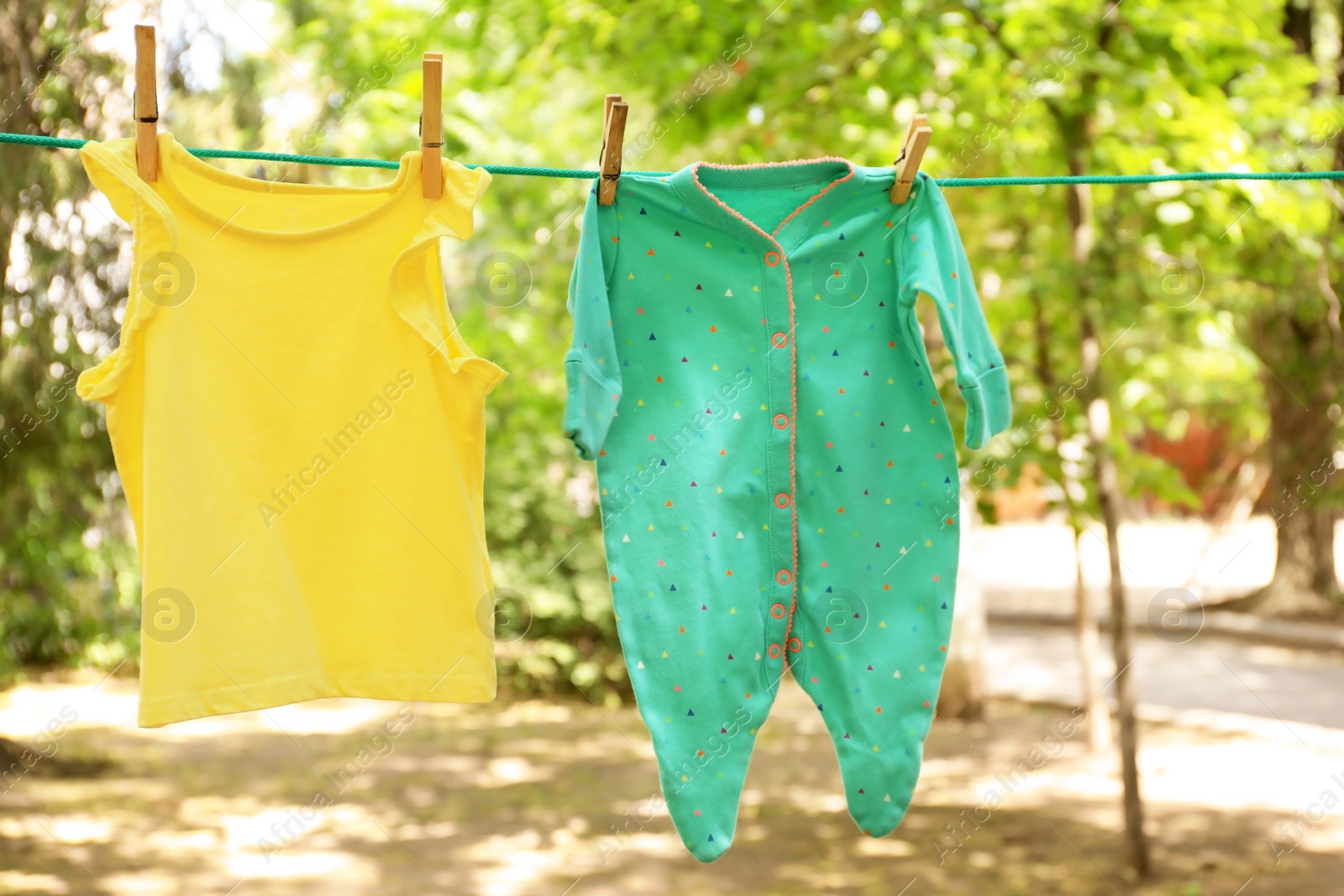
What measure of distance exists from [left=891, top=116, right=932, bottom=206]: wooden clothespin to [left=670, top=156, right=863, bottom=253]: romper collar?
0.08 meters

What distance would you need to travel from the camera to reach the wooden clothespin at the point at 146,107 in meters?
1.64

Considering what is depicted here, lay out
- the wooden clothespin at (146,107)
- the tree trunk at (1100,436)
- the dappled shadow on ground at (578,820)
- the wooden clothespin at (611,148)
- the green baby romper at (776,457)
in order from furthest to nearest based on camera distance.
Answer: the dappled shadow on ground at (578,820), the tree trunk at (1100,436), the green baby romper at (776,457), the wooden clothespin at (611,148), the wooden clothespin at (146,107)

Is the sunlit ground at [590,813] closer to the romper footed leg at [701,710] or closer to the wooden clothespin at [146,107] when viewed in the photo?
the romper footed leg at [701,710]

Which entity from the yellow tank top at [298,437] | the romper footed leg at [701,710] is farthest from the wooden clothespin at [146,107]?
the romper footed leg at [701,710]

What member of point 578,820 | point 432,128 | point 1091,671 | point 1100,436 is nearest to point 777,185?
point 432,128

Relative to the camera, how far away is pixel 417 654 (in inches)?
75.6

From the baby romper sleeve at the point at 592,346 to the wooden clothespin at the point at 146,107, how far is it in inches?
28.8

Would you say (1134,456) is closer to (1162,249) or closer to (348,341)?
(1162,249)

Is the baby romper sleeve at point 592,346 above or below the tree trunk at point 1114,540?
above

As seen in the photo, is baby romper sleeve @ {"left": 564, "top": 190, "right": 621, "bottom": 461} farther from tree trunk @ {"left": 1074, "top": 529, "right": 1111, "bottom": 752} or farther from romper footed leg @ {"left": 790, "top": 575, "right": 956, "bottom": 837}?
tree trunk @ {"left": 1074, "top": 529, "right": 1111, "bottom": 752}

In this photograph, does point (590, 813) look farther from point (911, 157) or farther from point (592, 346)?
point (911, 157)

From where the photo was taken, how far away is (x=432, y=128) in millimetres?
1792

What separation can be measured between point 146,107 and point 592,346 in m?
0.83

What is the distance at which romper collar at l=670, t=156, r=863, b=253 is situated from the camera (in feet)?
6.45
